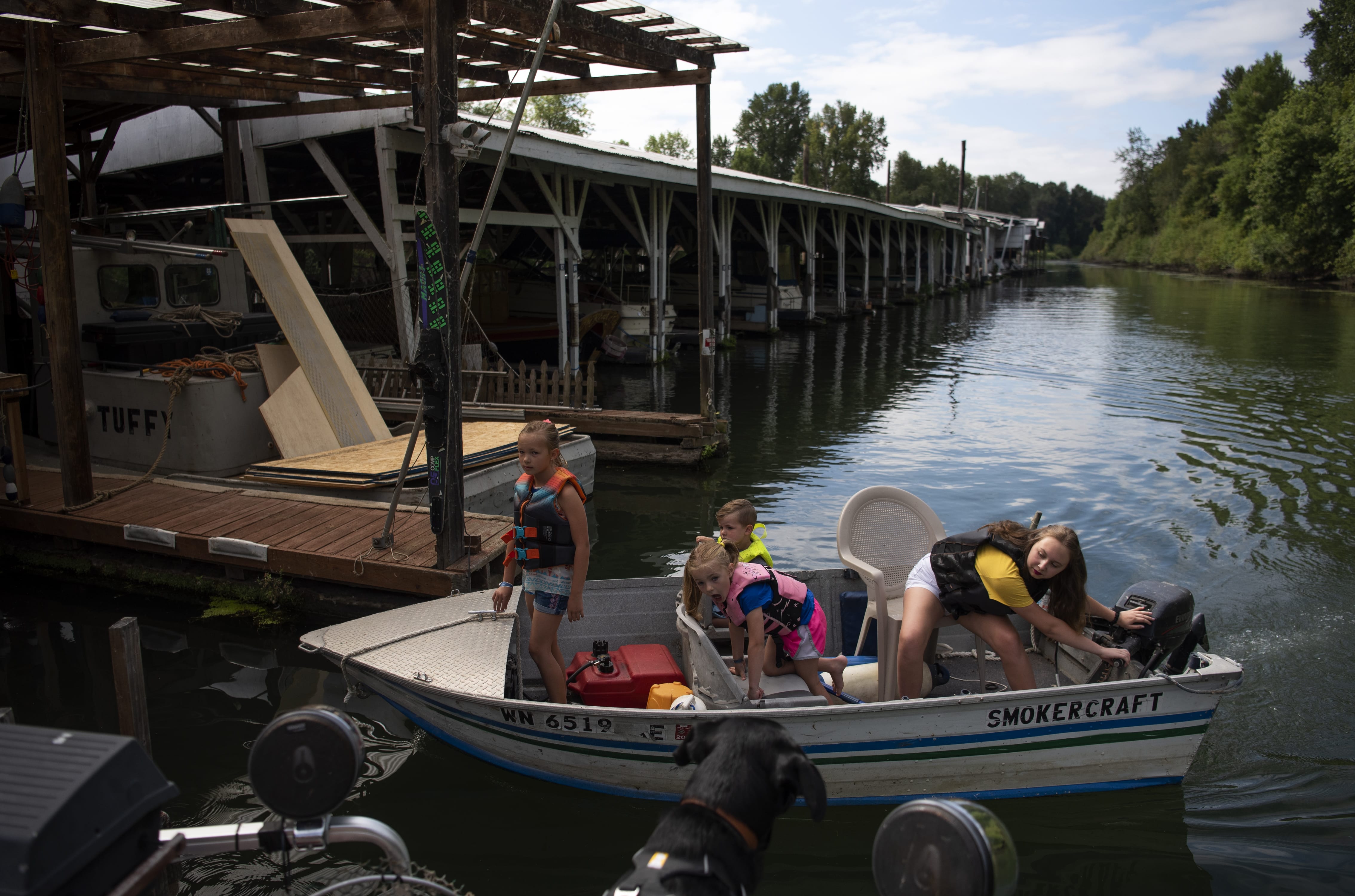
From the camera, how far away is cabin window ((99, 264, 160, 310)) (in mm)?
9758

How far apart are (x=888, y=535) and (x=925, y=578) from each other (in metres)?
0.76

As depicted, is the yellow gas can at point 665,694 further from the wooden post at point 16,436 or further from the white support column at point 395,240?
the white support column at point 395,240

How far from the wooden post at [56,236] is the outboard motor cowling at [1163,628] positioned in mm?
8570

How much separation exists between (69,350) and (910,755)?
765 centimetres

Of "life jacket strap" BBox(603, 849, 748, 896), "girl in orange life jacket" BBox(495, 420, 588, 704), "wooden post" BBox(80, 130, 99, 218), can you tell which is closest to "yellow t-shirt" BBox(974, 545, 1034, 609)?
"girl in orange life jacket" BBox(495, 420, 588, 704)

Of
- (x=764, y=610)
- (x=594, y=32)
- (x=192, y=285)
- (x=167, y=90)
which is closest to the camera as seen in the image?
(x=764, y=610)

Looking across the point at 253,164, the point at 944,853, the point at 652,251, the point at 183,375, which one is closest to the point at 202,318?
the point at 183,375

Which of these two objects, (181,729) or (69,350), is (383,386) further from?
(181,729)

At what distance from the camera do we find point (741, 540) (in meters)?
5.24

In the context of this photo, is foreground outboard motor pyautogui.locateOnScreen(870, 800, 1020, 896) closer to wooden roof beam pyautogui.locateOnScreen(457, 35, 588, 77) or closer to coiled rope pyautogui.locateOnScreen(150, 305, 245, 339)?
wooden roof beam pyautogui.locateOnScreen(457, 35, 588, 77)

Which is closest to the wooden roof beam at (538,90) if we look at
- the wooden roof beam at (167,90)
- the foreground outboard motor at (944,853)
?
the wooden roof beam at (167,90)

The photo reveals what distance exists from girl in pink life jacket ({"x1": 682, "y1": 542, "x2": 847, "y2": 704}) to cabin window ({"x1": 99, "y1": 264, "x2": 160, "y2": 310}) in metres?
8.04

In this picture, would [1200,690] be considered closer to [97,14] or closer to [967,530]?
[967,530]

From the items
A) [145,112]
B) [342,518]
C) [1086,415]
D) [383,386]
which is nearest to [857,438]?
[1086,415]
